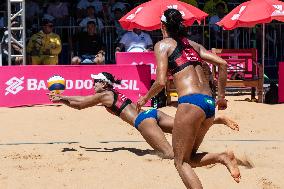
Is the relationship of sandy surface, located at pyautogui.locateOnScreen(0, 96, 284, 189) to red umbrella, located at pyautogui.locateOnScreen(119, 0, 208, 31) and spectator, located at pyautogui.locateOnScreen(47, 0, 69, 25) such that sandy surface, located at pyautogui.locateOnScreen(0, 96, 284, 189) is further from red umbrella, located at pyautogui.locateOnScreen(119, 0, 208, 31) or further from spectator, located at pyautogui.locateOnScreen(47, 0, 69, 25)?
spectator, located at pyautogui.locateOnScreen(47, 0, 69, 25)

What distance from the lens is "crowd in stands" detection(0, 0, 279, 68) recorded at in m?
16.8

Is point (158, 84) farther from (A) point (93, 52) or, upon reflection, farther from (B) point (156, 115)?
(A) point (93, 52)

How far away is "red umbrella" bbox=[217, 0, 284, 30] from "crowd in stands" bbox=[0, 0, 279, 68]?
8.72 feet

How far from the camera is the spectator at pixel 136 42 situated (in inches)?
674

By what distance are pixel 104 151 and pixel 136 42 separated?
812cm

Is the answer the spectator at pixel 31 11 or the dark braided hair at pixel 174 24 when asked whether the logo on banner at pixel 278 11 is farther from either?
the dark braided hair at pixel 174 24

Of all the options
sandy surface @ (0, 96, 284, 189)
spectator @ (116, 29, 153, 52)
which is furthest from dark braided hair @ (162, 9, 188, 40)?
spectator @ (116, 29, 153, 52)

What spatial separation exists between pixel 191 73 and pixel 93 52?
1104 cm

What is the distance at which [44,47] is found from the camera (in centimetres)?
1680

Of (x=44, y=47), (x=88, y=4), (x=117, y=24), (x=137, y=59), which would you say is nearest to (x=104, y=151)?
(x=137, y=59)

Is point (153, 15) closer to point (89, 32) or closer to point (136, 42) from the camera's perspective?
point (136, 42)

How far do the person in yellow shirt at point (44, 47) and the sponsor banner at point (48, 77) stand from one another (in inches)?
77.5

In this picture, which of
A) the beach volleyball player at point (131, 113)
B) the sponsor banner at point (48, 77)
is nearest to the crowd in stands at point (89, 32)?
the sponsor banner at point (48, 77)

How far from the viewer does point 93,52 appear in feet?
55.4
